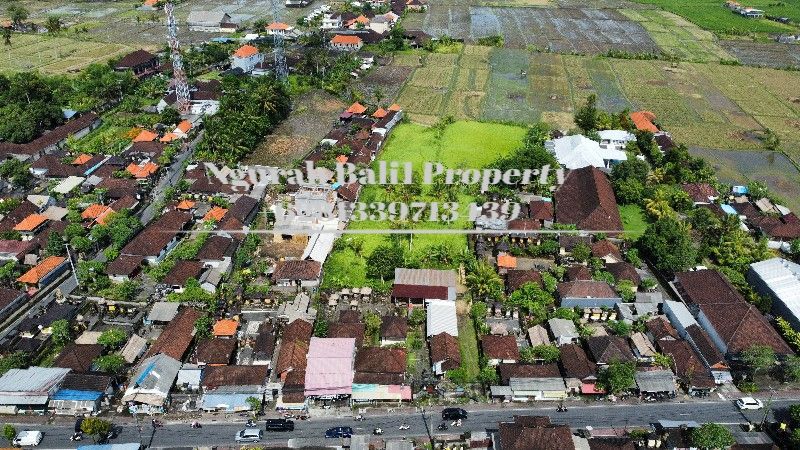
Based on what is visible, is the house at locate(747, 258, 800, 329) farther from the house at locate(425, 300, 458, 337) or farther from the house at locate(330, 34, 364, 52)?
the house at locate(330, 34, 364, 52)

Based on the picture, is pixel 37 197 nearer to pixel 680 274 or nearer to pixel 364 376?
pixel 364 376

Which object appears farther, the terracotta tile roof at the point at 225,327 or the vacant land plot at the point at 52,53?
the vacant land plot at the point at 52,53

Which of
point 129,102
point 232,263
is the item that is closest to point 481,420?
point 232,263

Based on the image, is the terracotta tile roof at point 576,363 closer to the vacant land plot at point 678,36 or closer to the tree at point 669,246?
the tree at point 669,246

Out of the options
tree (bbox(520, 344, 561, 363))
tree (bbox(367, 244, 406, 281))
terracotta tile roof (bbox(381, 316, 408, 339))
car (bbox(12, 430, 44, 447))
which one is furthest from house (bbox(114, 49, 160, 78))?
tree (bbox(520, 344, 561, 363))

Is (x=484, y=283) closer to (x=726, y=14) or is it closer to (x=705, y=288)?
(x=705, y=288)

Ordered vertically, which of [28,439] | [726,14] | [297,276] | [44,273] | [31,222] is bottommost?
[28,439]

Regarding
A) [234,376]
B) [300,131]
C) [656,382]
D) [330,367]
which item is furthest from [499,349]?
[300,131]

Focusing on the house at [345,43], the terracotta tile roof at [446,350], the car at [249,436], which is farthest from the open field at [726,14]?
the car at [249,436]
